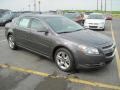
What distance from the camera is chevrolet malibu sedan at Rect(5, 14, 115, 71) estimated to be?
5.55m

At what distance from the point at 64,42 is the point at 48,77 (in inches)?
42.7

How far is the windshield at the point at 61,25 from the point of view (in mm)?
6582

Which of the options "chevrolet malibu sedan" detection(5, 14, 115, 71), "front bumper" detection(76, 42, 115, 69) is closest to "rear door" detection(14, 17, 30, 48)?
"chevrolet malibu sedan" detection(5, 14, 115, 71)

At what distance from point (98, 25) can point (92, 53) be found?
1221cm

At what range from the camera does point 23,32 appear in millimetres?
7621

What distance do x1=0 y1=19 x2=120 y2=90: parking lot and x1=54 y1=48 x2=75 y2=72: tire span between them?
0.51 ft

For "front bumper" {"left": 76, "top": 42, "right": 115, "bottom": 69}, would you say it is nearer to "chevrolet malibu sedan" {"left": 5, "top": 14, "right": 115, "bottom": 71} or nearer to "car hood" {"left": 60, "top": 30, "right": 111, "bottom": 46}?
"chevrolet malibu sedan" {"left": 5, "top": 14, "right": 115, "bottom": 71}

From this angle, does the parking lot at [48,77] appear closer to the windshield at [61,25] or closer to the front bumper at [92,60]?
the front bumper at [92,60]

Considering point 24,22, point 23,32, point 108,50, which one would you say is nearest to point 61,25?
point 23,32

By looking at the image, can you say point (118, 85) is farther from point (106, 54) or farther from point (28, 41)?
point (28, 41)

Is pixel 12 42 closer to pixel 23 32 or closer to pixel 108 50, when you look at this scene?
pixel 23 32

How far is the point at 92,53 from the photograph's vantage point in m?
5.48

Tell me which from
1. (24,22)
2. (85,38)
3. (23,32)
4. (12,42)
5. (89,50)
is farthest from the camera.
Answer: (12,42)

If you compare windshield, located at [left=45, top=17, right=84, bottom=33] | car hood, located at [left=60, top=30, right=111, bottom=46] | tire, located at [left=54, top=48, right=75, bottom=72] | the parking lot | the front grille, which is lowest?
the parking lot
